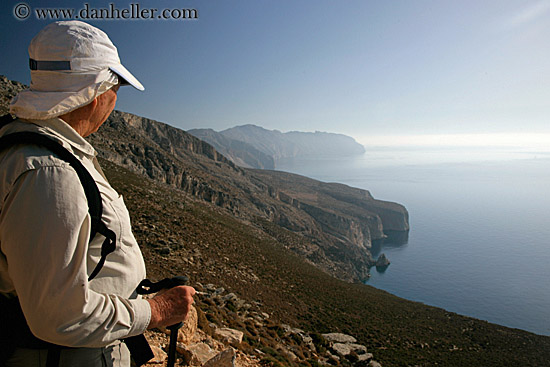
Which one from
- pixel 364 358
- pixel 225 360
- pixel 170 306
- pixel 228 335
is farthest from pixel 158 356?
pixel 364 358

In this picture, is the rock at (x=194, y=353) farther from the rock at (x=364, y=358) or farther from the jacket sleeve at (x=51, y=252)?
the rock at (x=364, y=358)

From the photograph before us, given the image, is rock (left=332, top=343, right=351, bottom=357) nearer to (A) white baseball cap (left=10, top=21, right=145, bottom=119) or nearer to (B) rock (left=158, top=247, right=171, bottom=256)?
(B) rock (left=158, top=247, right=171, bottom=256)

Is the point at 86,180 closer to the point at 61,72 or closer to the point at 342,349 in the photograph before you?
the point at 61,72

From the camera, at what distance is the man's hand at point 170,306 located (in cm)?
141

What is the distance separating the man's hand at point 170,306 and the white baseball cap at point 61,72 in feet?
3.23

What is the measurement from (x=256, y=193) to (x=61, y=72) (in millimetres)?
67032

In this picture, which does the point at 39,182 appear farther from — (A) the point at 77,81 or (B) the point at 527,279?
(B) the point at 527,279

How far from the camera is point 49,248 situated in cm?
102

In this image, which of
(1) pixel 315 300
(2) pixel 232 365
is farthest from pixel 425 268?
(2) pixel 232 365

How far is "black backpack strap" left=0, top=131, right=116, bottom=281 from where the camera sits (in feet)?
3.56

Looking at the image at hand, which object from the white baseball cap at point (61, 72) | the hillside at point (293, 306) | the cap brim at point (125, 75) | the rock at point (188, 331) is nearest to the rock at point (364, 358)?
the hillside at point (293, 306)

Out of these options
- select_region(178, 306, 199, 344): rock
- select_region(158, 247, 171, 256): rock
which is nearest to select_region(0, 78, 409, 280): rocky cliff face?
select_region(158, 247, 171, 256): rock

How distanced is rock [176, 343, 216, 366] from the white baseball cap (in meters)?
4.52

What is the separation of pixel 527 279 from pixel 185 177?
91732 mm
